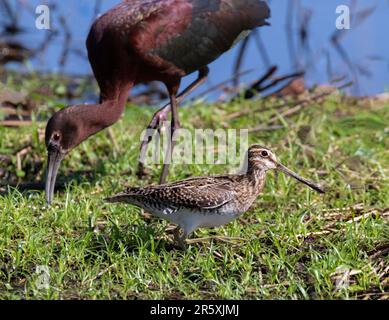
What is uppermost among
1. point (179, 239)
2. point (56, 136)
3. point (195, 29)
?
point (195, 29)

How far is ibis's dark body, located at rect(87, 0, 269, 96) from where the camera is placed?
23.5ft

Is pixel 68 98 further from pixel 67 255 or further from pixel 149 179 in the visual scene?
pixel 67 255

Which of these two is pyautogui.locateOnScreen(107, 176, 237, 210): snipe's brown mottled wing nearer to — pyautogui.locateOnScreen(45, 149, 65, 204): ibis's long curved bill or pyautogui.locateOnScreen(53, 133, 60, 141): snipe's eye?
pyautogui.locateOnScreen(45, 149, 65, 204): ibis's long curved bill

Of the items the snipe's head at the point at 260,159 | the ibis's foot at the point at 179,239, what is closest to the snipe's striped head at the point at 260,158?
the snipe's head at the point at 260,159

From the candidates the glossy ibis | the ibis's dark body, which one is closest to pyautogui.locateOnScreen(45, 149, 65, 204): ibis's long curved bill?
the glossy ibis

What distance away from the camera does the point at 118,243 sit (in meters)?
5.74

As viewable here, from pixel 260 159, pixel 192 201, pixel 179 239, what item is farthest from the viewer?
pixel 260 159

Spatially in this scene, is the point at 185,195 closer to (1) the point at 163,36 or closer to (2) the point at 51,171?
(2) the point at 51,171

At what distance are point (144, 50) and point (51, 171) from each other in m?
1.22

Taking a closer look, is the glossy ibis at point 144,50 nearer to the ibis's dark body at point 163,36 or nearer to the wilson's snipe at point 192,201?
the ibis's dark body at point 163,36

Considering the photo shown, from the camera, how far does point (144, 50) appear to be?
7.19 m

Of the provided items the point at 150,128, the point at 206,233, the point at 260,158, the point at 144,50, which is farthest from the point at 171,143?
the point at 260,158
